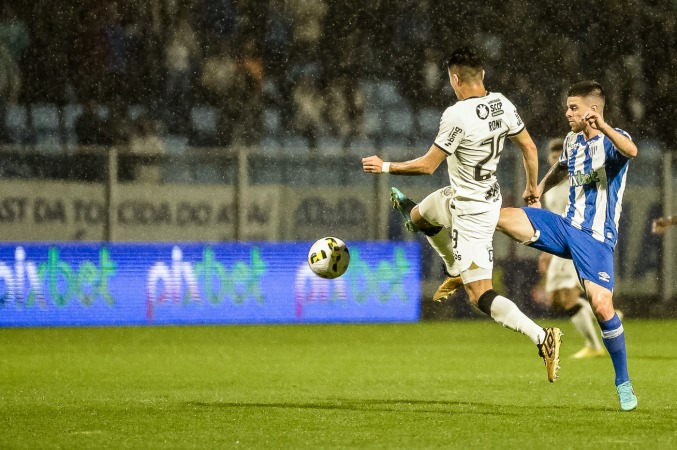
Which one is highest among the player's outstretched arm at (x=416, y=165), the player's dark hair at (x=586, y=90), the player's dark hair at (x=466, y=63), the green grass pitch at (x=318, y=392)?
the player's dark hair at (x=466, y=63)

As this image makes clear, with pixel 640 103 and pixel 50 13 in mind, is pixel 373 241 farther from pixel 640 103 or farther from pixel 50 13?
pixel 50 13

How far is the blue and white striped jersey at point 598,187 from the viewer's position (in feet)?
21.6

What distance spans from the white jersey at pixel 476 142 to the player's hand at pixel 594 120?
31.6 inches

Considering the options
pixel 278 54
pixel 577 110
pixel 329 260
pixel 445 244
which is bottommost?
pixel 329 260

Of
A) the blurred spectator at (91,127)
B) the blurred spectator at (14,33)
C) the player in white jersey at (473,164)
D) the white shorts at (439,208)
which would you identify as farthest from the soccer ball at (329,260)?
the blurred spectator at (14,33)

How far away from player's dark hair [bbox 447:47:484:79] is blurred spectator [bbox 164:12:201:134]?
979 centimetres

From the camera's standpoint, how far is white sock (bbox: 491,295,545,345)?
6.38 metres

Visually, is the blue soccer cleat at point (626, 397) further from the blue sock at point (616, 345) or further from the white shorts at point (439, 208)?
the white shorts at point (439, 208)

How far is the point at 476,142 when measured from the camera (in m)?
6.82

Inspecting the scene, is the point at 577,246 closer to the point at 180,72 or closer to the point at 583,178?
the point at 583,178

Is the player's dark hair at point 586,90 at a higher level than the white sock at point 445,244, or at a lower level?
higher

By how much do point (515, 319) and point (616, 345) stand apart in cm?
53

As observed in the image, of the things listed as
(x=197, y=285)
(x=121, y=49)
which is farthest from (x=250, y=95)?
(x=197, y=285)

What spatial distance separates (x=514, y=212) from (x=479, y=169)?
0.30 meters
